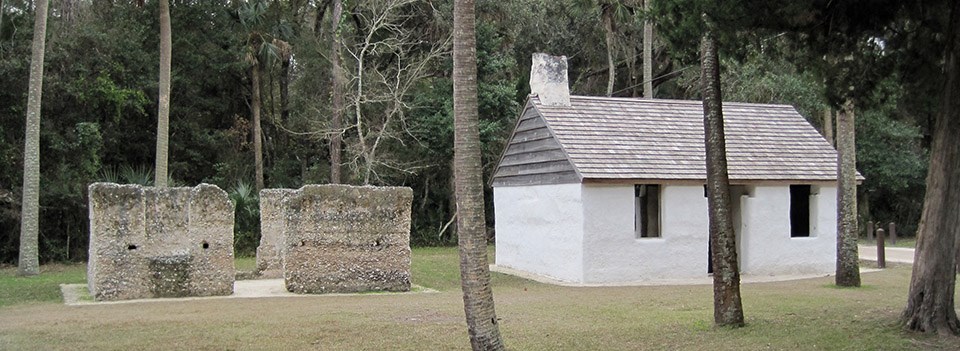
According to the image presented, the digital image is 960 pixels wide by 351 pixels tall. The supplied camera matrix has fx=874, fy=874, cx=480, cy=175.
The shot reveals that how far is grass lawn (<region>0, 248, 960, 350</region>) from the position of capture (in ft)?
34.3

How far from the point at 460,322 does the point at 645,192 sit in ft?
39.8

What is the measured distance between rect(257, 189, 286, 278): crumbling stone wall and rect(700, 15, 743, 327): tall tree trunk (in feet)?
39.3

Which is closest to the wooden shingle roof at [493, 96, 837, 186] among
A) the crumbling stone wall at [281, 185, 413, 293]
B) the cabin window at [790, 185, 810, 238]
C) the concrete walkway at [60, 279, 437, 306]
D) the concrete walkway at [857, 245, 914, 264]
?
the cabin window at [790, 185, 810, 238]

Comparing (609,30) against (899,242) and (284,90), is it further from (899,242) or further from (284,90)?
(899,242)

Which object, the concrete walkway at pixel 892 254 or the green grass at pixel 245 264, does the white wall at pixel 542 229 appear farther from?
the concrete walkway at pixel 892 254

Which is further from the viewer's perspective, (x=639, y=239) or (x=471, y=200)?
(x=639, y=239)

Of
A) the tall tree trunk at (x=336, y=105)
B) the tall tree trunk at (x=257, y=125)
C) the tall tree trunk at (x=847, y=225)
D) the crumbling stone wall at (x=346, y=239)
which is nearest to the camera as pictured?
the crumbling stone wall at (x=346, y=239)

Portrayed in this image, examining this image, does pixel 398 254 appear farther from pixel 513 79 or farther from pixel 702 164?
pixel 513 79

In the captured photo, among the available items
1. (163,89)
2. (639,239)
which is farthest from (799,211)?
(163,89)

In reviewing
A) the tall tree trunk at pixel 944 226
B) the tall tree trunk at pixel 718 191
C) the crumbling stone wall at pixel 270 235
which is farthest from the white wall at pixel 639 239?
the tall tree trunk at pixel 944 226

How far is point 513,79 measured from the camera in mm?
35531

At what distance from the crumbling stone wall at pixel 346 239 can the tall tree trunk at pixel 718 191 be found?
7.71m

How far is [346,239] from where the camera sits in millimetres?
17281

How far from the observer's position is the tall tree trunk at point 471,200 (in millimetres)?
8531
